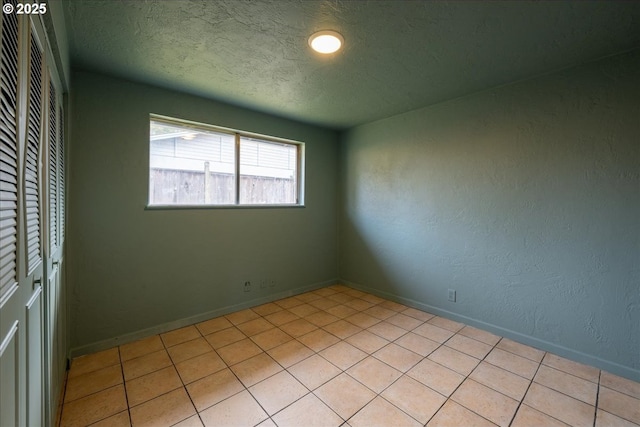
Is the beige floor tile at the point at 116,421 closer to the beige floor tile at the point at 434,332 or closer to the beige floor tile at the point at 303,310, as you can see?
the beige floor tile at the point at 303,310

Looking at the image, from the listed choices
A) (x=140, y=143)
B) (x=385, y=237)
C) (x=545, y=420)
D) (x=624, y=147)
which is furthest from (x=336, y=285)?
(x=624, y=147)

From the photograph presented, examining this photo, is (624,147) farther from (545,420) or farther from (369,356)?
(369,356)

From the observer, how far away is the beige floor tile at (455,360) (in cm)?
218

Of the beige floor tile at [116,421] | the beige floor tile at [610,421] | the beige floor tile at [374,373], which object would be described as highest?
the beige floor tile at [374,373]

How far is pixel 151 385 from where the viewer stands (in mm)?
1959

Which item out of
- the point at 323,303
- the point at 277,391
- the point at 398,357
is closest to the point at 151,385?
the point at 277,391

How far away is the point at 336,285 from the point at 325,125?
8.03ft

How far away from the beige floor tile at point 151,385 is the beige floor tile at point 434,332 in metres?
2.19

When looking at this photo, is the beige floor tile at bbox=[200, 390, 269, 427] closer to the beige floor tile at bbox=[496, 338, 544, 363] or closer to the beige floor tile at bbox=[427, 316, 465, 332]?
the beige floor tile at bbox=[427, 316, 465, 332]

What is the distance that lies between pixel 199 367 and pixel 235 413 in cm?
64

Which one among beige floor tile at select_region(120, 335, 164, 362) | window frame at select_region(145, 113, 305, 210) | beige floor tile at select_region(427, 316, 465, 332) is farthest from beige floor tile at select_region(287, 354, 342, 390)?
window frame at select_region(145, 113, 305, 210)

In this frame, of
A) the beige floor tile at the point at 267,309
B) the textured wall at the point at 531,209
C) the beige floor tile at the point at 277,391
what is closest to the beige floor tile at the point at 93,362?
the beige floor tile at the point at 277,391

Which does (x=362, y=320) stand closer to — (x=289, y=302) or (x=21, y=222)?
(x=289, y=302)

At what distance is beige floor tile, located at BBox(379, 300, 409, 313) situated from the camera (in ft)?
11.1
